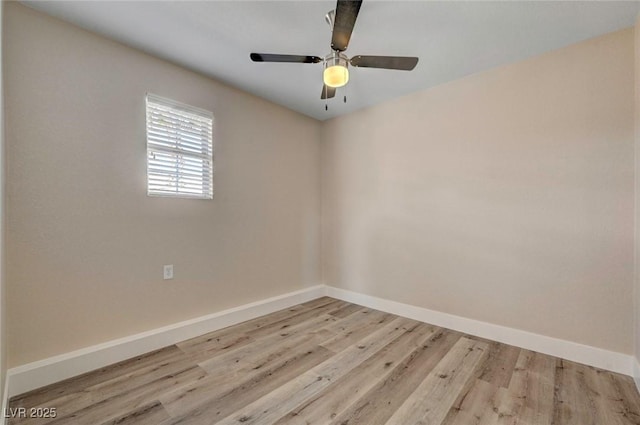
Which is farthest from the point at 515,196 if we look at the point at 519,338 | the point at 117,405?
the point at 117,405

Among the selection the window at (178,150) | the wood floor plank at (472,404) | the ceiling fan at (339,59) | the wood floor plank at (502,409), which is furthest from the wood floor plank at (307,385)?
the ceiling fan at (339,59)

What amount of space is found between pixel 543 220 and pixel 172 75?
139 inches

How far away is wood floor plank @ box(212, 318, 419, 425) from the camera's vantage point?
62.4 inches

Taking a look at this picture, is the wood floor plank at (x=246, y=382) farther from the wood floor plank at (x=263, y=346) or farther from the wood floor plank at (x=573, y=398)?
the wood floor plank at (x=573, y=398)

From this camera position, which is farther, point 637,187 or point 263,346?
point 263,346

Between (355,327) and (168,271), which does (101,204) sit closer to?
(168,271)

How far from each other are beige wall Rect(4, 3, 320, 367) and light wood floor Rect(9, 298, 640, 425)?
40 centimetres

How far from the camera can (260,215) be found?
323cm

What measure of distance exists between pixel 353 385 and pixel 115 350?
184cm

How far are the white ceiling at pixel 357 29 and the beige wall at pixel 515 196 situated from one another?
31 cm

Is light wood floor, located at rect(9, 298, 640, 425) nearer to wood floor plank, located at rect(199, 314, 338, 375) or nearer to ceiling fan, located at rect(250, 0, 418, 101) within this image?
wood floor plank, located at rect(199, 314, 338, 375)

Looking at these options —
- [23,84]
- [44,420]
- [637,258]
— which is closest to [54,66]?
[23,84]

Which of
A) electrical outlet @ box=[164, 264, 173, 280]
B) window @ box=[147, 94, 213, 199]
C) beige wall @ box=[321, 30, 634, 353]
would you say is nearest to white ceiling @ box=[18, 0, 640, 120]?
beige wall @ box=[321, 30, 634, 353]

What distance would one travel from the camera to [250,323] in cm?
294
